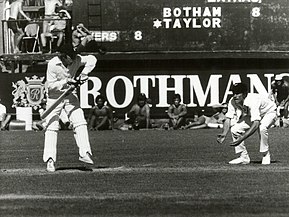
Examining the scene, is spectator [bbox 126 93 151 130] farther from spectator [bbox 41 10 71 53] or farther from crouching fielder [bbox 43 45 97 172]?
crouching fielder [bbox 43 45 97 172]

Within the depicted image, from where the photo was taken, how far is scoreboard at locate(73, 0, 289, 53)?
30.4 meters

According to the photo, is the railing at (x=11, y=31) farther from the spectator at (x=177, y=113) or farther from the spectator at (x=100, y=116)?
the spectator at (x=177, y=113)

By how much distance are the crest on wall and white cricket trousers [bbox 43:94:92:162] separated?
16963mm

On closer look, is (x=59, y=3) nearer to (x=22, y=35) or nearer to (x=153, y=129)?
(x=22, y=35)

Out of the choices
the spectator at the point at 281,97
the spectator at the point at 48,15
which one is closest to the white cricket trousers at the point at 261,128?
the spectator at the point at 281,97

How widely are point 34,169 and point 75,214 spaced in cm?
568

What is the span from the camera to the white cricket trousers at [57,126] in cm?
1428

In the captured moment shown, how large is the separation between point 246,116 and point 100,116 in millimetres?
14389

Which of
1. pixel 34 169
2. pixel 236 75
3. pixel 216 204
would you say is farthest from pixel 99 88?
A: pixel 216 204

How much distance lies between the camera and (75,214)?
940 cm

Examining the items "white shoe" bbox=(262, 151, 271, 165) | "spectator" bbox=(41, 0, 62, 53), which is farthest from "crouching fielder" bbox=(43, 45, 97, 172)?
"spectator" bbox=(41, 0, 62, 53)

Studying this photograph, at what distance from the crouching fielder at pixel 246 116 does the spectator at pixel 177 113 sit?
46.2ft

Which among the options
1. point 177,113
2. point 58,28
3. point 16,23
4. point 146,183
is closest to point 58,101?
point 146,183

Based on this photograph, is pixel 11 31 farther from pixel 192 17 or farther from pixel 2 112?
pixel 192 17
